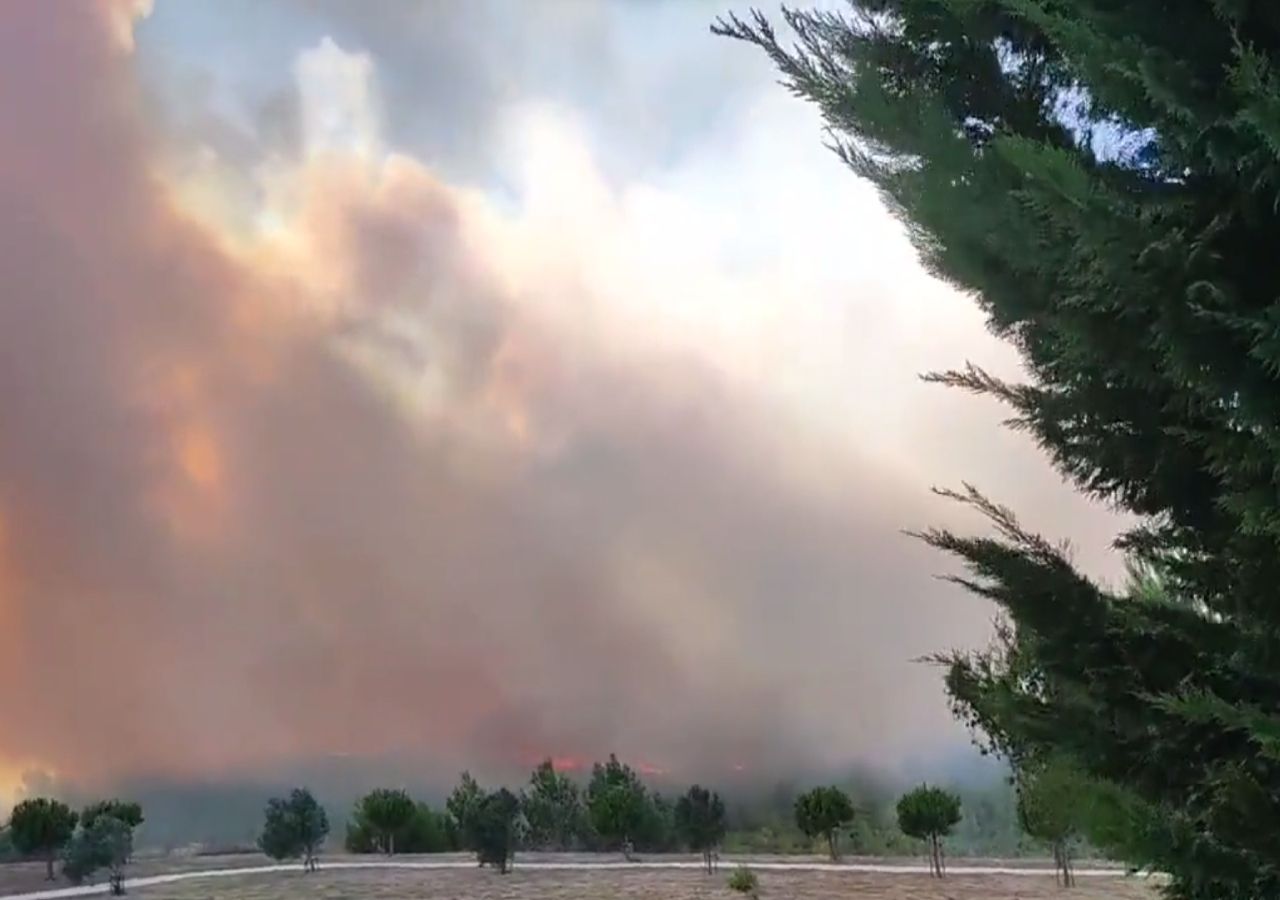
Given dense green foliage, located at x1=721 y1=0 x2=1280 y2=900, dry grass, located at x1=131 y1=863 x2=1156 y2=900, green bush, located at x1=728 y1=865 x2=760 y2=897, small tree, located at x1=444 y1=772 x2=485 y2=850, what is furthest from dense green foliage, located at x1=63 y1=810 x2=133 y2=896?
dense green foliage, located at x1=721 y1=0 x2=1280 y2=900

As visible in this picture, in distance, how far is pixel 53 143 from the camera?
7750 mm

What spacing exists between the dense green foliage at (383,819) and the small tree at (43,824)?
2244mm

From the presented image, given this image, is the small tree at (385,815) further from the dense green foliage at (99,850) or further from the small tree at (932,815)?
the small tree at (932,815)

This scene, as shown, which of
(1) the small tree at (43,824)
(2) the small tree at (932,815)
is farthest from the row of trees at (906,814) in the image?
(1) the small tree at (43,824)

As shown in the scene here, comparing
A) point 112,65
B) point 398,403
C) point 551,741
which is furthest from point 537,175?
point 551,741

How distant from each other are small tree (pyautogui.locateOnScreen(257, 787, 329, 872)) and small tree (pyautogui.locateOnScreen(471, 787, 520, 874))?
132cm

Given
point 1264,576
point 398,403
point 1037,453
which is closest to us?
point 1264,576

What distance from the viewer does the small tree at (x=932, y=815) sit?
8609 mm

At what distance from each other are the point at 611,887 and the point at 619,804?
6.10 ft

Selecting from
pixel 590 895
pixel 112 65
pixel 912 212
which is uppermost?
pixel 112 65

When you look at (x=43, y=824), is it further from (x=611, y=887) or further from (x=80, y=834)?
(x=611, y=887)

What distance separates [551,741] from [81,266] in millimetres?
5433

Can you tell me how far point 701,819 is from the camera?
29.1ft

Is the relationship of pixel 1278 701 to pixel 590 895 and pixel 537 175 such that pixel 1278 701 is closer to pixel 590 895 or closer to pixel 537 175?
pixel 590 895
